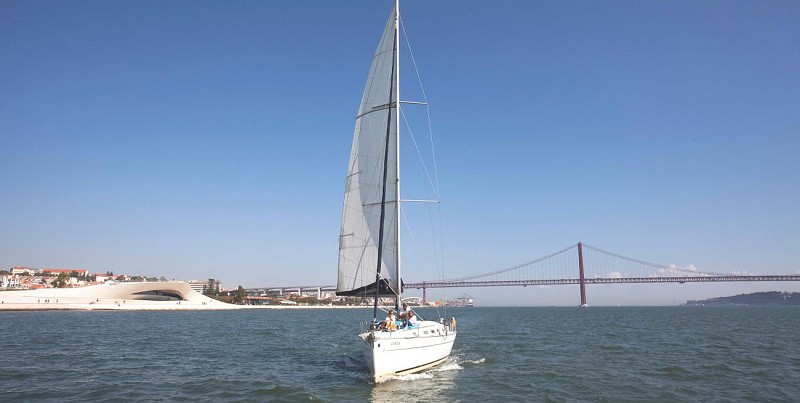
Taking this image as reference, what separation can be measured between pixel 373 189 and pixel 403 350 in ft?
21.6

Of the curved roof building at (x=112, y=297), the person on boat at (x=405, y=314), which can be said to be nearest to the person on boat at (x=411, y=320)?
the person on boat at (x=405, y=314)

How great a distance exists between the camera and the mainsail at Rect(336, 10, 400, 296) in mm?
18688

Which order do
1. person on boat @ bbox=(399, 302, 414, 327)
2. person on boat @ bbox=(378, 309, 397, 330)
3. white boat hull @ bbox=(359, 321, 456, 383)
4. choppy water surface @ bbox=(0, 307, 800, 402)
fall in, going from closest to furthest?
choppy water surface @ bbox=(0, 307, 800, 402), white boat hull @ bbox=(359, 321, 456, 383), person on boat @ bbox=(378, 309, 397, 330), person on boat @ bbox=(399, 302, 414, 327)

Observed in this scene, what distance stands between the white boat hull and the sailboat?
0.06 meters

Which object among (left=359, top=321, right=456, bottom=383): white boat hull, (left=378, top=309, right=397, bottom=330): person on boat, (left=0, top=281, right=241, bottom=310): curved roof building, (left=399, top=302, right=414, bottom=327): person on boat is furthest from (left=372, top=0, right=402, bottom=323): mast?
(left=0, top=281, right=241, bottom=310): curved roof building

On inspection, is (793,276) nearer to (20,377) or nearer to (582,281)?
(582,281)

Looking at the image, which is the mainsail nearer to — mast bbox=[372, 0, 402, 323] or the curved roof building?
mast bbox=[372, 0, 402, 323]

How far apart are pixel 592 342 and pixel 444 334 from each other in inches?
660

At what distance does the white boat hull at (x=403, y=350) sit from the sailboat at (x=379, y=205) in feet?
0.18

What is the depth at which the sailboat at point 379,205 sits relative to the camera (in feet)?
60.4

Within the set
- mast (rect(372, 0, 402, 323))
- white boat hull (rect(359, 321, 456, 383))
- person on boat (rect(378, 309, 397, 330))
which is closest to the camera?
white boat hull (rect(359, 321, 456, 383))

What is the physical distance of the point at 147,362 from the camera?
21219 mm

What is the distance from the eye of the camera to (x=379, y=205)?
754 inches

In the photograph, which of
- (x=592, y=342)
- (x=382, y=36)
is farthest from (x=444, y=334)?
(x=592, y=342)
